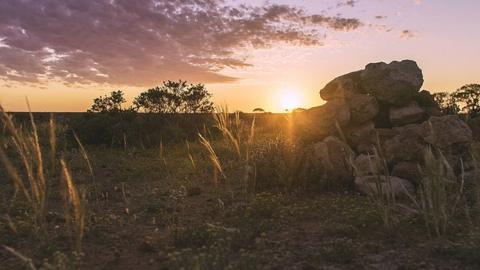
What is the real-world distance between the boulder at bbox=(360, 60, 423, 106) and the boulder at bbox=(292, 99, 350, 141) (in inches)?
29.4

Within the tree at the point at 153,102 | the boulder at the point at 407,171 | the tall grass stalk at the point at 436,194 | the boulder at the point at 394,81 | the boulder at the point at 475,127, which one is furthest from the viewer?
the tree at the point at 153,102

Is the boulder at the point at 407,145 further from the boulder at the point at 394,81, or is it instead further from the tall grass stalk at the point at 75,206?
the tall grass stalk at the point at 75,206

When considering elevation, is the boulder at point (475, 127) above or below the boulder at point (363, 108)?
below

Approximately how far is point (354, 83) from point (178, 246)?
6.26m

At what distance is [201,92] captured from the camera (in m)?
21.4

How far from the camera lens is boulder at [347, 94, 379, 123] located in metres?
10.0

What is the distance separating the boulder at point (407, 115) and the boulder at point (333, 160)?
135cm

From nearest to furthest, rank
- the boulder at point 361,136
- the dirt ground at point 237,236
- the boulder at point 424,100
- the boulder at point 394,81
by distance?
the dirt ground at point 237,236 < the boulder at point 361,136 < the boulder at point 394,81 < the boulder at point 424,100

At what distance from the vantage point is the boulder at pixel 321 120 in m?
10.0

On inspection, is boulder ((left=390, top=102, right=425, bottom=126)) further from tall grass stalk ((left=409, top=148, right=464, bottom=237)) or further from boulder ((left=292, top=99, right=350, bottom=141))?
tall grass stalk ((left=409, top=148, right=464, bottom=237))

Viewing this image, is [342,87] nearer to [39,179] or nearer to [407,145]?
[407,145]

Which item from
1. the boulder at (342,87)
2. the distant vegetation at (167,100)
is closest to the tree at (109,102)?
the distant vegetation at (167,100)

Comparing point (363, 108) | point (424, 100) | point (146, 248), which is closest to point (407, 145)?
point (363, 108)

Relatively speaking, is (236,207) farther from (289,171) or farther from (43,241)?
(43,241)
